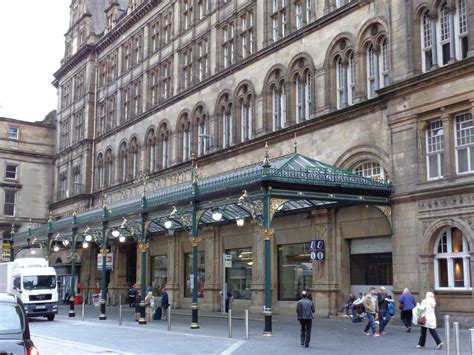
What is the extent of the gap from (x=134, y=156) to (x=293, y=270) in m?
22.7

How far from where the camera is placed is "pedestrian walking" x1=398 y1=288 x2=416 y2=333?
76.7 feet

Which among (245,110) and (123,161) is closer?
(245,110)

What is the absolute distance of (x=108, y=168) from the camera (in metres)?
56.9

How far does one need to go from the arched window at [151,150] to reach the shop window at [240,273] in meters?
13.1

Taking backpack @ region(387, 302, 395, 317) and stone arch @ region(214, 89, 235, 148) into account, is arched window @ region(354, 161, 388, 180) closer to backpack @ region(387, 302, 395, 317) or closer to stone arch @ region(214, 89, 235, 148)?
backpack @ region(387, 302, 395, 317)

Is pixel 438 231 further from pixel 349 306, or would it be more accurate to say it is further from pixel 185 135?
pixel 185 135

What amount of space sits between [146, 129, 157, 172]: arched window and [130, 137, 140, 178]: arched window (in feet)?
6.25

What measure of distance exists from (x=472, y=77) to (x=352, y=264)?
33.1 ft

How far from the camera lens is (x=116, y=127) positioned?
55.1 m

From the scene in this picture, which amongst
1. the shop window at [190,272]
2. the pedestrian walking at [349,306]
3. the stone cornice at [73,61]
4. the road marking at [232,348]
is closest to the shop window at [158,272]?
the shop window at [190,272]

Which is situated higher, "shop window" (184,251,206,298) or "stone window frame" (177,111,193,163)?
"stone window frame" (177,111,193,163)

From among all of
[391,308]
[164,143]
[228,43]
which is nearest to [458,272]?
[391,308]

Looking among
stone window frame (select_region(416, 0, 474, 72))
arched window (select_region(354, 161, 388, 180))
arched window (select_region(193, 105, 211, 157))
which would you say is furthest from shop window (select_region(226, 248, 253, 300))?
stone window frame (select_region(416, 0, 474, 72))

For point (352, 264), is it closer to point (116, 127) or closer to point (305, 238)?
point (305, 238)
